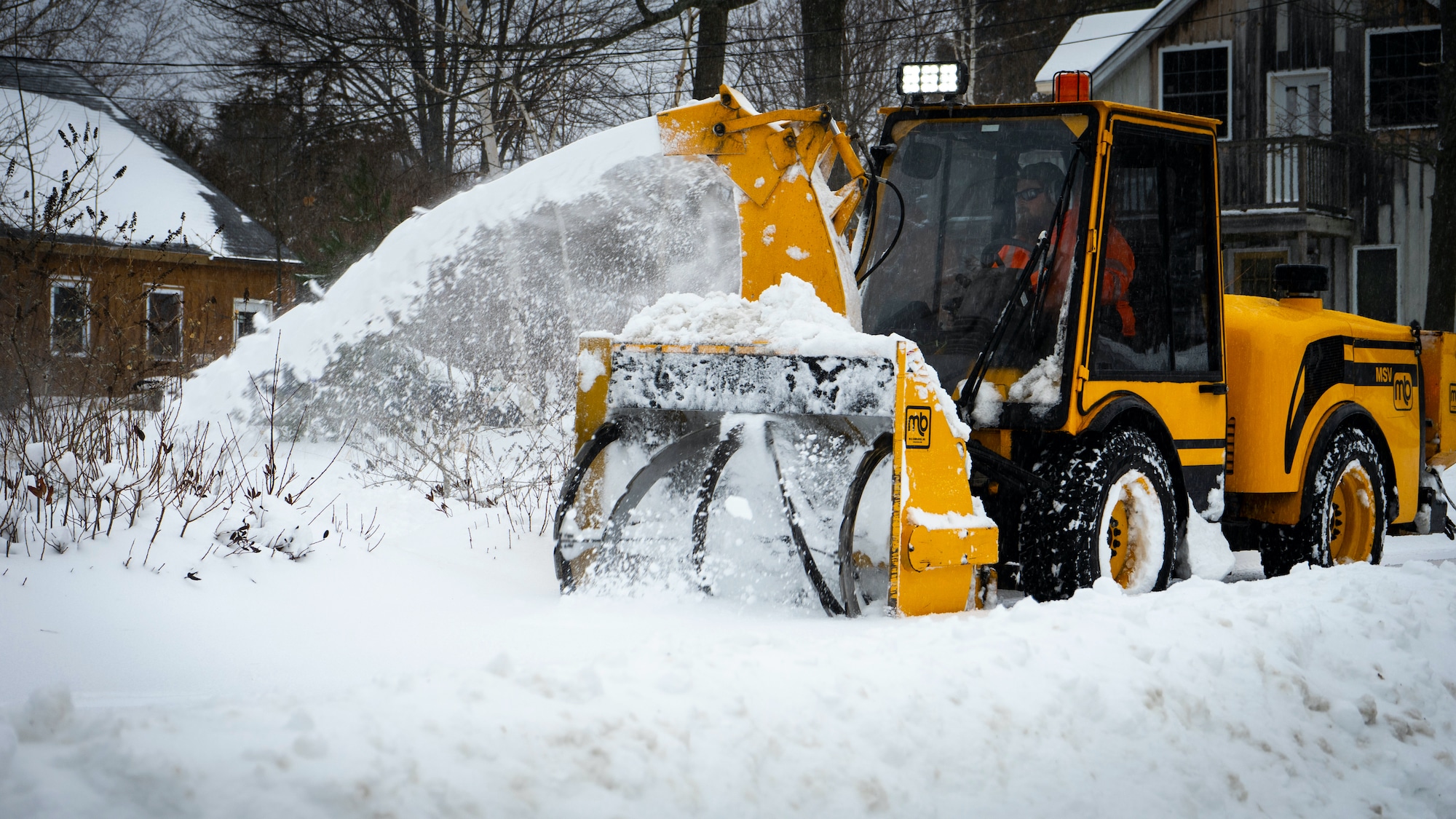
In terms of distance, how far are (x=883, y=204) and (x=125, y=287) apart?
199 inches

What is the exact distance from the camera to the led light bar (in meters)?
4.97

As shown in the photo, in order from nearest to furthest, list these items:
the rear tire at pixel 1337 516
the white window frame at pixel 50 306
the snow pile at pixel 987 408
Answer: the snow pile at pixel 987 408 < the rear tire at pixel 1337 516 < the white window frame at pixel 50 306

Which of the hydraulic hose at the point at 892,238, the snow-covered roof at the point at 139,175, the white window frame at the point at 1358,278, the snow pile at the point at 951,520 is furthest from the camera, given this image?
the snow-covered roof at the point at 139,175

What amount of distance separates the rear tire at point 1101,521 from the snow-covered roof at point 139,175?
16560 mm

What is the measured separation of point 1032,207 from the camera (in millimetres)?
4887

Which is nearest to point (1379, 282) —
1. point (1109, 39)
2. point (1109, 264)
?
point (1109, 39)

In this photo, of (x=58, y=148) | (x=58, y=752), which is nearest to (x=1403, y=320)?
(x=58, y=752)

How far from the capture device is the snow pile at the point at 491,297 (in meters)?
8.47

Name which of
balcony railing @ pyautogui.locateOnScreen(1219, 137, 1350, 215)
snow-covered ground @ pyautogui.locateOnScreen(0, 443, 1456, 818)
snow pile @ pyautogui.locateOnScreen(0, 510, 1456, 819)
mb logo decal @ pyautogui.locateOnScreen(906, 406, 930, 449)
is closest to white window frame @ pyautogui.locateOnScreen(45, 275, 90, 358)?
snow-covered ground @ pyautogui.locateOnScreen(0, 443, 1456, 818)

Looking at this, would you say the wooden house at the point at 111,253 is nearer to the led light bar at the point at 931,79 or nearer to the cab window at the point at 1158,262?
the led light bar at the point at 931,79

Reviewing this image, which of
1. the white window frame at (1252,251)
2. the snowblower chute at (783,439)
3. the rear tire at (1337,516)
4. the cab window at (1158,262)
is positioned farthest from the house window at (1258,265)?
the snowblower chute at (783,439)

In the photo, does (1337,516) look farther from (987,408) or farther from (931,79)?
(931,79)

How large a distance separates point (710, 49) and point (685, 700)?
40.0 ft

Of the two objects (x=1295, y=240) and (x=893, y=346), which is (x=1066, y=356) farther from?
(x=1295, y=240)
